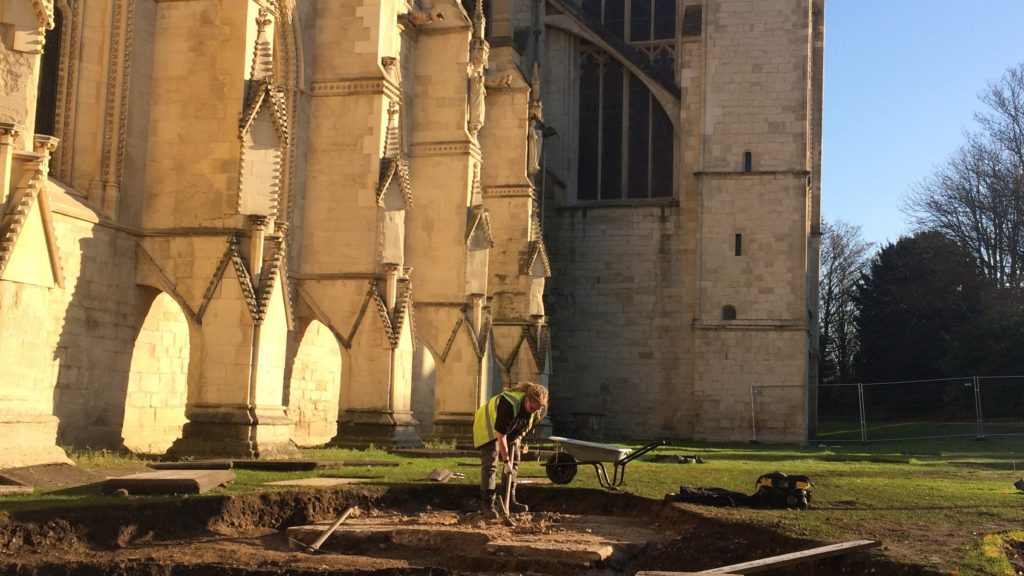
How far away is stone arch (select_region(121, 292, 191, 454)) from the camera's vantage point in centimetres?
1572

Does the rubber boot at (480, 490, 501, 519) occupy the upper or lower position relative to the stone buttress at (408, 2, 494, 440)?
lower

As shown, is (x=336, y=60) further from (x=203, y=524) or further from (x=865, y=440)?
(x=865, y=440)

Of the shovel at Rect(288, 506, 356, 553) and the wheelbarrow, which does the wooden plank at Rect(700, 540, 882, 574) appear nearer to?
the shovel at Rect(288, 506, 356, 553)

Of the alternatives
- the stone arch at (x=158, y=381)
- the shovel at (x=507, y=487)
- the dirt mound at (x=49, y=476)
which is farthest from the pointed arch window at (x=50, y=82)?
the shovel at (x=507, y=487)

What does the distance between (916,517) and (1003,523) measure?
0.71 metres

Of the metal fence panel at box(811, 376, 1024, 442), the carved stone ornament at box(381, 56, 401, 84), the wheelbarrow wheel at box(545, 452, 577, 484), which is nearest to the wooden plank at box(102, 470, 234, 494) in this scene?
the wheelbarrow wheel at box(545, 452, 577, 484)

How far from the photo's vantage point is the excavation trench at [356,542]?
773 cm

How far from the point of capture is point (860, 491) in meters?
12.7

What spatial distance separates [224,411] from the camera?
1494cm

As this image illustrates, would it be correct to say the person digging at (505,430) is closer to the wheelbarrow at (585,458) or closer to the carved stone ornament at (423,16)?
the wheelbarrow at (585,458)

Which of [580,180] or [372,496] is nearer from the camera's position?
[372,496]

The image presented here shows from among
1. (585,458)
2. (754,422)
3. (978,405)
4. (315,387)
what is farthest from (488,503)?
(978,405)

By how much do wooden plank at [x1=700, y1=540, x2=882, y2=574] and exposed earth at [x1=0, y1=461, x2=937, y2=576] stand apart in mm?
91

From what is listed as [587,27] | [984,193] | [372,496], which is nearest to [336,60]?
[372,496]
